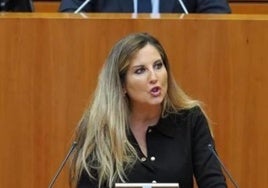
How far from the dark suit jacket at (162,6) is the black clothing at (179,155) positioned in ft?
3.09

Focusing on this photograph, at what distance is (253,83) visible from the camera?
2629mm

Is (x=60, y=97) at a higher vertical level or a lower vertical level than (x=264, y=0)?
lower

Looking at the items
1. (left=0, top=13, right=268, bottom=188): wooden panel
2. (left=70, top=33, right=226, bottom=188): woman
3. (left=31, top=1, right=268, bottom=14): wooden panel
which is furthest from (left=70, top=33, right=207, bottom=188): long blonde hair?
(left=31, top=1, right=268, bottom=14): wooden panel

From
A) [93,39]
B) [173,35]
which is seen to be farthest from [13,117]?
[173,35]

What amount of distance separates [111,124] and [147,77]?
162 millimetres

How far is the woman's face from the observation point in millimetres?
2111

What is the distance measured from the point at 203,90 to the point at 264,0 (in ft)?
5.01

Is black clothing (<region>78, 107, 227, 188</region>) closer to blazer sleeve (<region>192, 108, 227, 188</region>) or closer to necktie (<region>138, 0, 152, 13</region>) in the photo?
blazer sleeve (<region>192, 108, 227, 188</region>)

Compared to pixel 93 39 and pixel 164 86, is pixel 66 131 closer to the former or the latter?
pixel 93 39

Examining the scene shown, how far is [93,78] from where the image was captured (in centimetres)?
266

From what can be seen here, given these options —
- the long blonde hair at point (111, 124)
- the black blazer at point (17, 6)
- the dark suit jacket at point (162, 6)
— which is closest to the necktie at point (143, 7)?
the dark suit jacket at point (162, 6)

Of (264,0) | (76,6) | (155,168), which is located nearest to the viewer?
(155,168)

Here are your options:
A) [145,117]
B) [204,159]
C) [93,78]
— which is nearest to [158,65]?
[145,117]

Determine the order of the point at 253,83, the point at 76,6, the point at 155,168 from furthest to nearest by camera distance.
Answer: the point at 76,6 → the point at 253,83 → the point at 155,168
